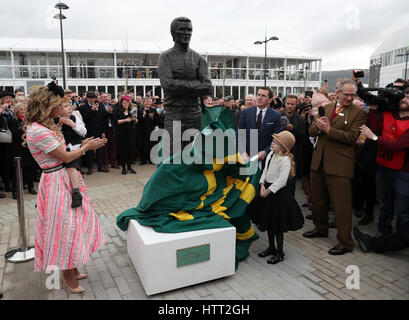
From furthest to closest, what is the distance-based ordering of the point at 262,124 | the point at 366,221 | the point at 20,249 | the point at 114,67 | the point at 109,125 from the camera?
the point at 114,67, the point at 109,125, the point at 366,221, the point at 262,124, the point at 20,249

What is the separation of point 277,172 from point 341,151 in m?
0.94

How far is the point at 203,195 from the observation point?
366cm

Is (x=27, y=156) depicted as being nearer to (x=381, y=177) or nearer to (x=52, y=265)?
(x=52, y=265)

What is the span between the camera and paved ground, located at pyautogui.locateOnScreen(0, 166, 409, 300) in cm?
311

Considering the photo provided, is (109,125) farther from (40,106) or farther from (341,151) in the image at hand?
(341,151)

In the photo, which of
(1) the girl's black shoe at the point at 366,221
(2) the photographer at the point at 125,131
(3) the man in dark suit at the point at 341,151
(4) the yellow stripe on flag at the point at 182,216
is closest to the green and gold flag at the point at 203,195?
(4) the yellow stripe on flag at the point at 182,216

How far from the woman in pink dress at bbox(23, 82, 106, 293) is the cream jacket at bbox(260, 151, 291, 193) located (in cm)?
195

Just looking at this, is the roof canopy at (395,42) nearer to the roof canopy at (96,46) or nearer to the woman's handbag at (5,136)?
the roof canopy at (96,46)

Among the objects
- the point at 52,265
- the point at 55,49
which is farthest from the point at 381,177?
the point at 55,49

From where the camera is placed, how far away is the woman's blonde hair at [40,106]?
2.80m

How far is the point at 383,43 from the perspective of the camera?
48219mm

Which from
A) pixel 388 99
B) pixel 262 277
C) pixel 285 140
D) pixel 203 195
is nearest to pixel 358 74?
pixel 388 99

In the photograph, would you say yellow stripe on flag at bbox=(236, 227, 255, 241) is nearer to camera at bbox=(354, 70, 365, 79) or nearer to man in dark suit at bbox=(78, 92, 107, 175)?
camera at bbox=(354, 70, 365, 79)
